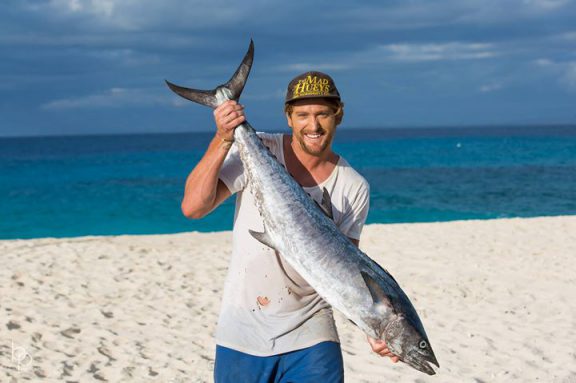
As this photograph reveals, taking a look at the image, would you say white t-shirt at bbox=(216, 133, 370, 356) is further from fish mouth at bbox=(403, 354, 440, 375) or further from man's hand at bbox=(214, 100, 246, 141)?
fish mouth at bbox=(403, 354, 440, 375)

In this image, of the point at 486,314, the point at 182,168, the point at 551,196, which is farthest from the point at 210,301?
the point at 182,168

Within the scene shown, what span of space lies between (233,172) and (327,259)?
0.68 m

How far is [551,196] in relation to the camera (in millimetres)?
31812

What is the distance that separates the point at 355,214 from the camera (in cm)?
331

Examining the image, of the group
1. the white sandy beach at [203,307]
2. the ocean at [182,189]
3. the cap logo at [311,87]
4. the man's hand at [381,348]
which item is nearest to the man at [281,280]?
the cap logo at [311,87]

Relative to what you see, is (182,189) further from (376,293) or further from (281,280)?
(376,293)

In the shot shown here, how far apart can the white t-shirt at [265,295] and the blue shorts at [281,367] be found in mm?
34

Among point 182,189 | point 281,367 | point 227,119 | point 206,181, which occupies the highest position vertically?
point 182,189

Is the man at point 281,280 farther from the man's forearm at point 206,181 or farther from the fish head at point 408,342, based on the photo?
the fish head at point 408,342

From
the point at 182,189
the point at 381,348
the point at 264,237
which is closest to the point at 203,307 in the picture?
the point at 264,237

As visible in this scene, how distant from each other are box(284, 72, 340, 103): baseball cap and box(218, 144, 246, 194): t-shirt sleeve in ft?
1.14

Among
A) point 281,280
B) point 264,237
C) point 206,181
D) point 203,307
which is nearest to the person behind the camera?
point 264,237

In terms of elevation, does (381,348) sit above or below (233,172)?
below

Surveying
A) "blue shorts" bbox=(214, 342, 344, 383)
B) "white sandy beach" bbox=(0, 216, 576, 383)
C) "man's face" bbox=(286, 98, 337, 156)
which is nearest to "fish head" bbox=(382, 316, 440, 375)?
"blue shorts" bbox=(214, 342, 344, 383)
